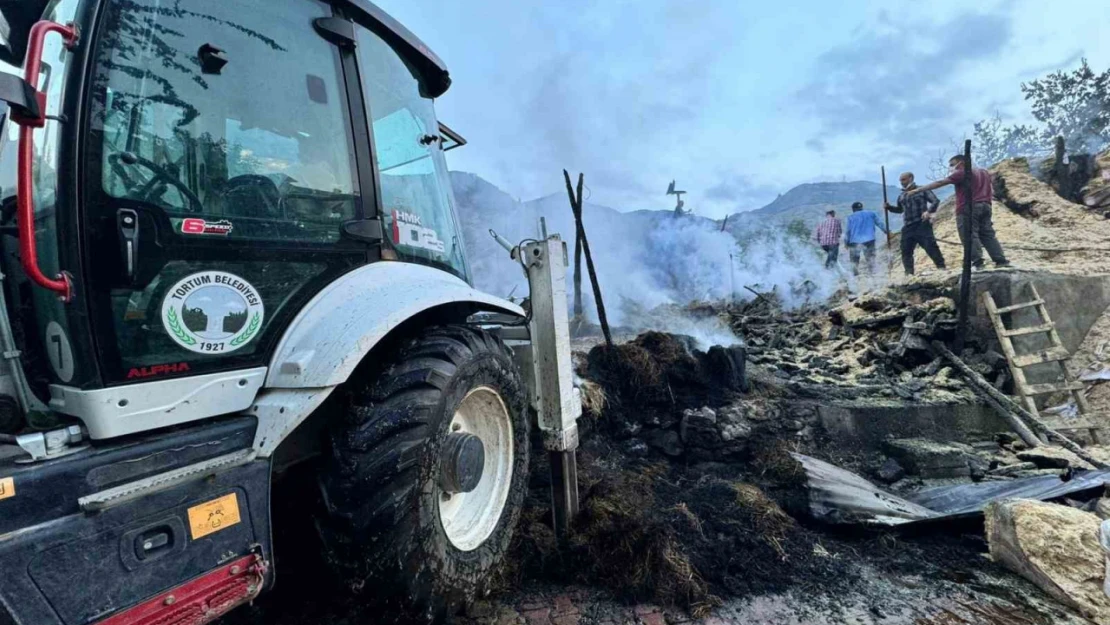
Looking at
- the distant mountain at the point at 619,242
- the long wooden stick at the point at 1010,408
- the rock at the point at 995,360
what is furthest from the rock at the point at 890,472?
the distant mountain at the point at 619,242

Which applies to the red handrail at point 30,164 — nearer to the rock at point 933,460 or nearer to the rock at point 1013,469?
the rock at point 933,460

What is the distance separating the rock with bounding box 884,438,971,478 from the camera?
4852mm

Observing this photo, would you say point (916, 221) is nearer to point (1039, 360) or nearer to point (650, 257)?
point (1039, 360)

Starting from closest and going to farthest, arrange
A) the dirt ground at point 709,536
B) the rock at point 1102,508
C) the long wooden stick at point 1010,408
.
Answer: the dirt ground at point 709,536 → the rock at point 1102,508 → the long wooden stick at point 1010,408

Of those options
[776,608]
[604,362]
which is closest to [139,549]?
[776,608]

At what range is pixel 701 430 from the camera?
196 inches

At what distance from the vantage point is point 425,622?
213 cm

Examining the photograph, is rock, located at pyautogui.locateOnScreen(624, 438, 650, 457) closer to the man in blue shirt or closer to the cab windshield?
the cab windshield

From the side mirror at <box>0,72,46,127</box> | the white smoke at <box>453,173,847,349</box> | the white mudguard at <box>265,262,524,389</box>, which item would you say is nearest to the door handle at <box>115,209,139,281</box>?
the side mirror at <box>0,72,46,127</box>

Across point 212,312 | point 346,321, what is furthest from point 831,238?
point 212,312

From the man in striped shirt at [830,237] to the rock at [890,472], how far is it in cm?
881

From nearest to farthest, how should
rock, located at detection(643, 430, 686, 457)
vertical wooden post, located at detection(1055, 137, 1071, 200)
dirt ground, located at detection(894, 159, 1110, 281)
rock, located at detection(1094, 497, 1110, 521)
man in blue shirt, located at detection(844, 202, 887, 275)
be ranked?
rock, located at detection(1094, 497, 1110, 521), rock, located at detection(643, 430, 686, 457), dirt ground, located at detection(894, 159, 1110, 281), man in blue shirt, located at detection(844, 202, 887, 275), vertical wooden post, located at detection(1055, 137, 1071, 200)

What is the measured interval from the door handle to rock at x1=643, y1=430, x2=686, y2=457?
4.32 metres

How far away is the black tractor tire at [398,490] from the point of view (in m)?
1.95
